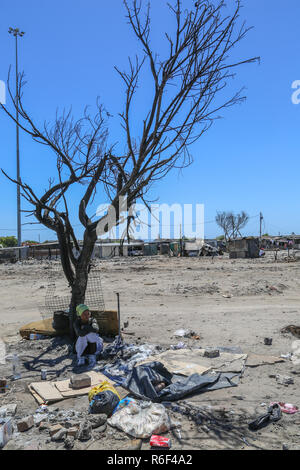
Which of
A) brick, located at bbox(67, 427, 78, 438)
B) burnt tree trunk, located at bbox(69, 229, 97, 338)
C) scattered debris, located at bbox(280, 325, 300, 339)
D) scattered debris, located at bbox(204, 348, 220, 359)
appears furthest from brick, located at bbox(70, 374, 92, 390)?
scattered debris, located at bbox(280, 325, 300, 339)

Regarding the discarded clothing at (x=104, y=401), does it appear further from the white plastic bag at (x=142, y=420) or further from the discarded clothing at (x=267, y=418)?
the discarded clothing at (x=267, y=418)

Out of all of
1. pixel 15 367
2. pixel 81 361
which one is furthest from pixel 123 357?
pixel 15 367

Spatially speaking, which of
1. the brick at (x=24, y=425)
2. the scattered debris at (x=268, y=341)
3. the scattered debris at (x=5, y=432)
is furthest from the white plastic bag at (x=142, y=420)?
the scattered debris at (x=268, y=341)

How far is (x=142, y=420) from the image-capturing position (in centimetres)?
333

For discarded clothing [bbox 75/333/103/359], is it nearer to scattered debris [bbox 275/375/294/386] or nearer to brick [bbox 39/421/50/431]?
brick [bbox 39/421/50/431]

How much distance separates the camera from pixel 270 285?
12.5m

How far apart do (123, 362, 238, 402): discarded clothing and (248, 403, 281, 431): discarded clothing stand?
79cm

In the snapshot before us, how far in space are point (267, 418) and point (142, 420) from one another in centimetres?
114

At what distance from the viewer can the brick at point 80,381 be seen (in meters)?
4.27

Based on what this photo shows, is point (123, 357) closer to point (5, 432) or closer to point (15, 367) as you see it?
point (15, 367)

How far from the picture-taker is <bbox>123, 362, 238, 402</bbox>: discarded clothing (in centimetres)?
395
